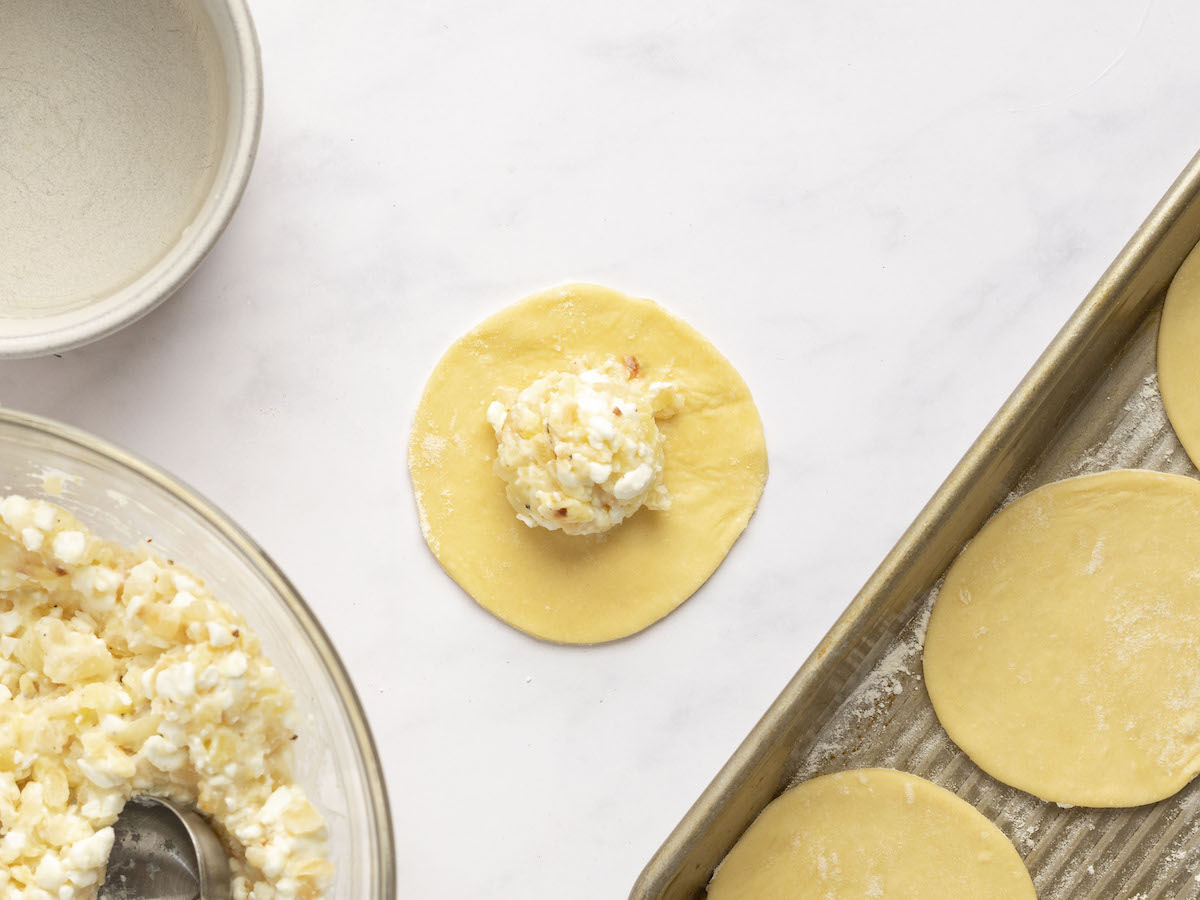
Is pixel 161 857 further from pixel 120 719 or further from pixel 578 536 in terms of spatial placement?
pixel 578 536

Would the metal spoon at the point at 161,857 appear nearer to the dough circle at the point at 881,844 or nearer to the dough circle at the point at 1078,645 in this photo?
the dough circle at the point at 881,844

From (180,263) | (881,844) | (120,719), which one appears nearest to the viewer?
(120,719)

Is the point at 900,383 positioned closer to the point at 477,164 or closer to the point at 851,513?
the point at 851,513

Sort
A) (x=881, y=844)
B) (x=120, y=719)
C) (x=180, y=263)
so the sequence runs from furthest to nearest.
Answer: (x=881, y=844), (x=180, y=263), (x=120, y=719)

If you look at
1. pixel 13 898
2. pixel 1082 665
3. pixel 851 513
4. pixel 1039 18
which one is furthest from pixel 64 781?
pixel 1039 18

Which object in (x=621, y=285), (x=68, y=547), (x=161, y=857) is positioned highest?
(x=68, y=547)

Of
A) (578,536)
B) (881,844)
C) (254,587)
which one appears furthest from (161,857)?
(881,844)

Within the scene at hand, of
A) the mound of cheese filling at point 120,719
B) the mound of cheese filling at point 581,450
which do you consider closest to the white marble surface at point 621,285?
the mound of cheese filling at point 581,450
